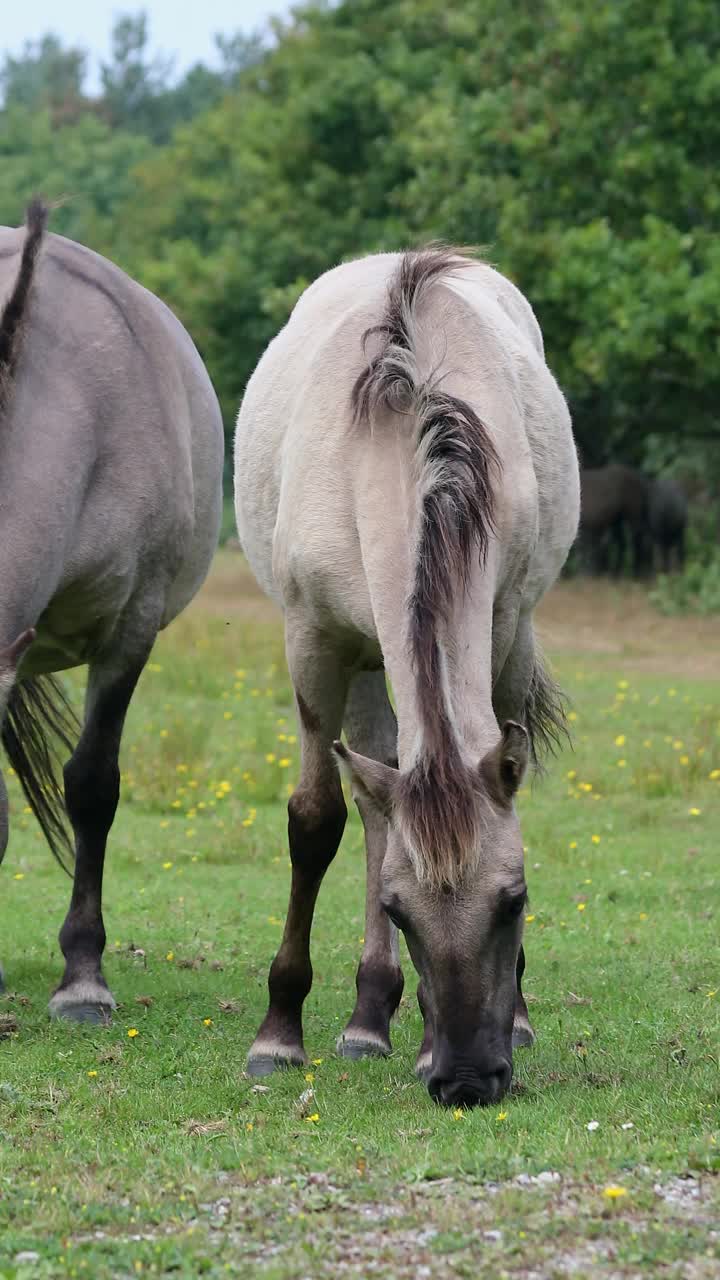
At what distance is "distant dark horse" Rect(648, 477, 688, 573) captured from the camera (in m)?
24.4

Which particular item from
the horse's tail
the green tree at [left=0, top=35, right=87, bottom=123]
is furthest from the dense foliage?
the green tree at [left=0, top=35, right=87, bottom=123]

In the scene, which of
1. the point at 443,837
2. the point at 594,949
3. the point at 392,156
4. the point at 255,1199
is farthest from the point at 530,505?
the point at 392,156

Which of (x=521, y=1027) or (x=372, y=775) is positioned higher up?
(x=372, y=775)

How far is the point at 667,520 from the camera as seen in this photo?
24469 mm

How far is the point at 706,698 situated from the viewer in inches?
561

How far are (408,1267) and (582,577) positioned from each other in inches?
844

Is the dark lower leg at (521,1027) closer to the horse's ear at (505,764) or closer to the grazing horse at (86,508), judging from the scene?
the horse's ear at (505,764)

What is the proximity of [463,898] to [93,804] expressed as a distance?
8.58 ft

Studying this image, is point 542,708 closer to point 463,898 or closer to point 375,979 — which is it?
point 375,979

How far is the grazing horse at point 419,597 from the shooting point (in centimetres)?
418

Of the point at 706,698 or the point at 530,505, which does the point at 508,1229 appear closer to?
the point at 530,505

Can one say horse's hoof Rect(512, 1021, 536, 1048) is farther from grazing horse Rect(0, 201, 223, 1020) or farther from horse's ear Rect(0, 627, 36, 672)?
horse's ear Rect(0, 627, 36, 672)

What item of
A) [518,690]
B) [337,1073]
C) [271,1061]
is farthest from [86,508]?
[337,1073]

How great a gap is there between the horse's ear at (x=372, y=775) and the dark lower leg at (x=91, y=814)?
2.03 meters
